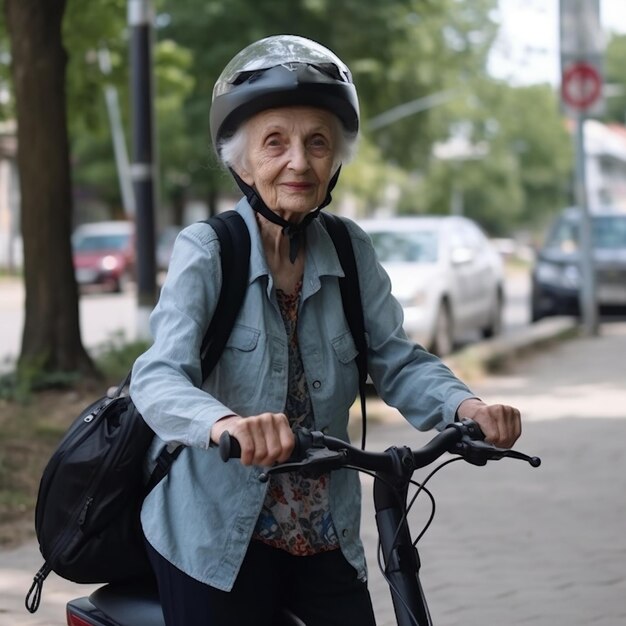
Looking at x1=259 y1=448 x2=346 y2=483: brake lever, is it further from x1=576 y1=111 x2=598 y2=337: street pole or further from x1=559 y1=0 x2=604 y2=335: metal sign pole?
x1=576 y1=111 x2=598 y2=337: street pole

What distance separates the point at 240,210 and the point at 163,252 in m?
37.8

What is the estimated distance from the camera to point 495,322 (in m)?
17.5

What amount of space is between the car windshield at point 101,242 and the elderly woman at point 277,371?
34.5 meters

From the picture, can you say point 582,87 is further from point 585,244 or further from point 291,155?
point 291,155

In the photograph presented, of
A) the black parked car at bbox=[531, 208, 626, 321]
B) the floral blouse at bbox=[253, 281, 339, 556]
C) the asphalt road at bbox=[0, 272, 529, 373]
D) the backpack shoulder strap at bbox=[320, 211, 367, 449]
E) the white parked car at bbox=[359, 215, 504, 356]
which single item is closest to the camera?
the floral blouse at bbox=[253, 281, 339, 556]

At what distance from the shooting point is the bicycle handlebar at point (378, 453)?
92.0 inches

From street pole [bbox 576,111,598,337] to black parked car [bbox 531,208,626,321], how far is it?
5.91ft

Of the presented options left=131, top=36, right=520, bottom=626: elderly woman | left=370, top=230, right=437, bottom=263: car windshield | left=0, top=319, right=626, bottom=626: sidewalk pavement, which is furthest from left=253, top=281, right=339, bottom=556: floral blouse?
left=370, top=230, right=437, bottom=263: car windshield

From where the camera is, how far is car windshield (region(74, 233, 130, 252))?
3709 centimetres

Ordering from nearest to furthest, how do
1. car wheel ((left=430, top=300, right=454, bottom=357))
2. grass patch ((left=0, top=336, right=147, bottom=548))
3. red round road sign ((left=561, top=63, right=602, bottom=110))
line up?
grass patch ((left=0, top=336, right=147, bottom=548))
car wheel ((left=430, top=300, right=454, bottom=357))
red round road sign ((left=561, top=63, right=602, bottom=110))

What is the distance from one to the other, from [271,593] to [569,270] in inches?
660

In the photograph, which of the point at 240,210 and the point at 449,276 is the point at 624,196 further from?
the point at 240,210

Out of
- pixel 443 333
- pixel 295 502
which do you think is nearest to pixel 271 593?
pixel 295 502

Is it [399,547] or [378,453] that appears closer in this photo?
[378,453]
